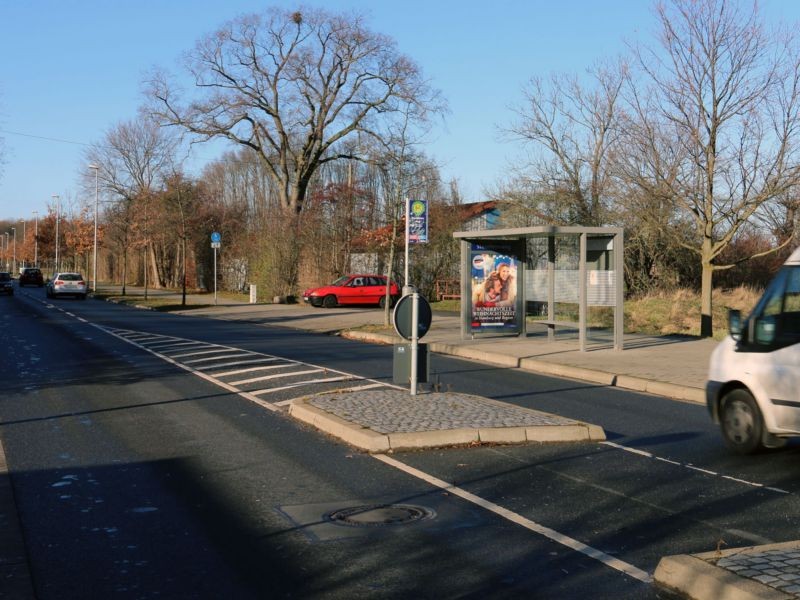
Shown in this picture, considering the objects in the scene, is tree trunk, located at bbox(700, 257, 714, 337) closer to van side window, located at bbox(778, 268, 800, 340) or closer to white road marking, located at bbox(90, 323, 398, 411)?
white road marking, located at bbox(90, 323, 398, 411)

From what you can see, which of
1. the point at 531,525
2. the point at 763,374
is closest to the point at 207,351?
the point at 763,374

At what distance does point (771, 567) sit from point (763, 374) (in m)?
3.61

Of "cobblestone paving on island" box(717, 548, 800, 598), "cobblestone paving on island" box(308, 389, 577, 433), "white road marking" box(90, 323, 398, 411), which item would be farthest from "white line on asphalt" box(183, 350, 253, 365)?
"cobblestone paving on island" box(717, 548, 800, 598)

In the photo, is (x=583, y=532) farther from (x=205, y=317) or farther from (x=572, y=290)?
(x=205, y=317)

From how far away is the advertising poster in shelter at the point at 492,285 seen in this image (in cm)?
2070

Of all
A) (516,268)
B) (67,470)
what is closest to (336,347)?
(516,268)

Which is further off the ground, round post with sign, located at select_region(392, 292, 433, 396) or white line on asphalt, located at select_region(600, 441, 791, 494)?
round post with sign, located at select_region(392, 292, 433, 396)

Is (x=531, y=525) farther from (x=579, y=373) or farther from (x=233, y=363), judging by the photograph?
(x=233, y=363)

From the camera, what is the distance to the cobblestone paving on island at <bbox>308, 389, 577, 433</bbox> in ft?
29.5

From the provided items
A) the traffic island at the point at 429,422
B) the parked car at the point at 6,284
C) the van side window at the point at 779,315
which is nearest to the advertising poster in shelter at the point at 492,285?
the traffic island at the point at 429,422

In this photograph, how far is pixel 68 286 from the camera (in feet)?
165

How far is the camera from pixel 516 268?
21.0 m

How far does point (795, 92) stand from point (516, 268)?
8148 mm

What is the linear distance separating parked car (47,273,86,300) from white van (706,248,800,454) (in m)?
46.7
